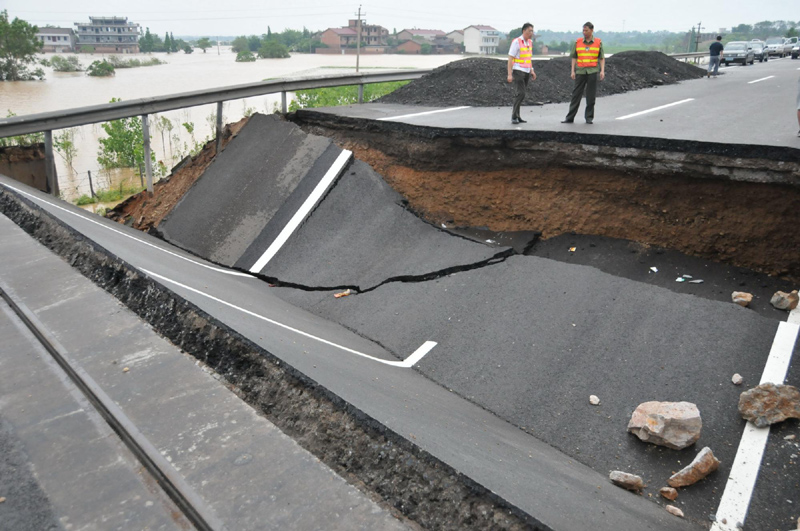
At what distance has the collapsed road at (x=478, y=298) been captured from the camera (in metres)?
3.04

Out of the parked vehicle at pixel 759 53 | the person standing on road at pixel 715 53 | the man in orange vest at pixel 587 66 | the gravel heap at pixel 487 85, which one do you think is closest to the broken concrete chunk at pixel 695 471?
the man in orange vest at pixel 587 66

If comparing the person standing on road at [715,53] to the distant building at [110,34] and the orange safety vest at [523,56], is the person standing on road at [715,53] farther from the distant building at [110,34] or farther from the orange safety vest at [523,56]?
the distant building at [110,34]

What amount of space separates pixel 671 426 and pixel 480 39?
118 meters

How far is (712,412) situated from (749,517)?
48.7 inches

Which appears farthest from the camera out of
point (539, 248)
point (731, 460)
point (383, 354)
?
point (539, 248)

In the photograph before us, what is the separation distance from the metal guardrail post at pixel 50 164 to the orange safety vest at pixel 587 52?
8.57 metres

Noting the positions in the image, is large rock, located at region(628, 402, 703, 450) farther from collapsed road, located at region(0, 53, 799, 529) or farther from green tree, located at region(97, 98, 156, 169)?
green tree, located at region(97, 98, 156, 169)

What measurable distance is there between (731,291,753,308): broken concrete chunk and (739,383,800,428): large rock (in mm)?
1899

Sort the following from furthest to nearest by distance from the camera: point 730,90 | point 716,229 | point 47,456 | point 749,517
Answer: point 730,90, point 716,229, point 749,517, point 47,456

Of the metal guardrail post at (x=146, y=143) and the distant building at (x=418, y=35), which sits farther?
the distant building at (x=418, y=35)

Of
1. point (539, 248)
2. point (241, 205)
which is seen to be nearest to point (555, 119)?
point (539, 248)

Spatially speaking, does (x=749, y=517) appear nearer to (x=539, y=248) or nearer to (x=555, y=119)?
(x=539, y=248)

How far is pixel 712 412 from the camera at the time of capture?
491 centimetres

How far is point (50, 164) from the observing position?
352 inches
